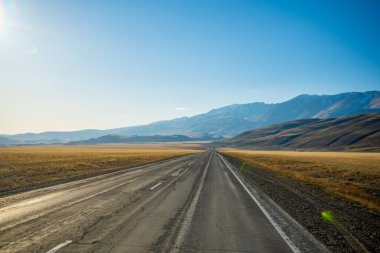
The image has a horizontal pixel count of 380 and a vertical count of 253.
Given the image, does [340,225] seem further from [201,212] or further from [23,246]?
[23,246]

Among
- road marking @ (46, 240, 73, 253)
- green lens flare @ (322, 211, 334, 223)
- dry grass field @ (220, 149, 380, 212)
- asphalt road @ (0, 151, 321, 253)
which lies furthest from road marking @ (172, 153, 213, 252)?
dry grass field @ (220, 149, 380, 212)

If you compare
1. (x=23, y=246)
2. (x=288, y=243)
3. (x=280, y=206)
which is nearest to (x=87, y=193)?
(x=23, y=246)

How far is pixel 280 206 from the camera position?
11320 millimetres

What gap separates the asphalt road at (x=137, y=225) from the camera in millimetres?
6363

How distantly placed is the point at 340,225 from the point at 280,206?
302cm

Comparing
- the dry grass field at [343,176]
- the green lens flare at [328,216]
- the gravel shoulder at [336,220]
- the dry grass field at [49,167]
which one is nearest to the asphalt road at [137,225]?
the gravel shoulder at [336,220]

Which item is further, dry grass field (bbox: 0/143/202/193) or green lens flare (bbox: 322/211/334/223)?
dry grass field (bbox: 0/143/202/193)

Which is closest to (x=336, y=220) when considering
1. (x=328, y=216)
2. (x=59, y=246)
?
(x=328, y=216)

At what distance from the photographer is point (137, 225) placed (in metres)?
8.07

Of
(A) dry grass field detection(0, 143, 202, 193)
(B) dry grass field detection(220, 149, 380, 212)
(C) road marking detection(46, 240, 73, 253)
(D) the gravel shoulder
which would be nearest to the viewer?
(C) road marking detection(46, 240, 73, 253)

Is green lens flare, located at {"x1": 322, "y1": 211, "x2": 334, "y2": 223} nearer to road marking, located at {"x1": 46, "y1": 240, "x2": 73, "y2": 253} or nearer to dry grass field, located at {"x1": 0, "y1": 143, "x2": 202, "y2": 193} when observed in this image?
road marking, located at {"x1": 46, "y1": 240, "x2": 73, "y2": 253}

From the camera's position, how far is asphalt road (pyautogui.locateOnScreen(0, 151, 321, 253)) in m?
6.36

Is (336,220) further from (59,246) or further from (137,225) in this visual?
(59,246)

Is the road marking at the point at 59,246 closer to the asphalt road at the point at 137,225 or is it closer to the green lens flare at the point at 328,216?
the asphalt road at the point at 137,225
